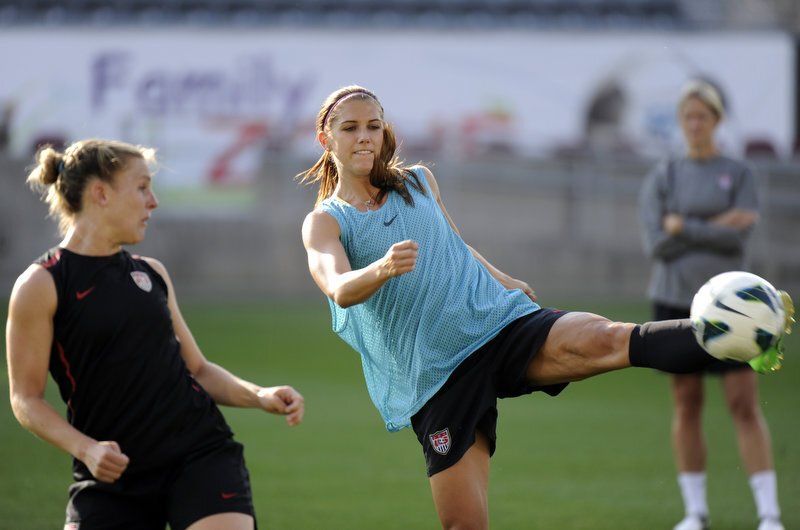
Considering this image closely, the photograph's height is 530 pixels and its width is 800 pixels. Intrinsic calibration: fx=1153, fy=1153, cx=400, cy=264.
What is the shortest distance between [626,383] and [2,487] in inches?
280

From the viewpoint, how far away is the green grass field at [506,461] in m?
6.72

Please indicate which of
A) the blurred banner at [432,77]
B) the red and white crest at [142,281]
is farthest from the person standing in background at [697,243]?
the blurred banner at [432,77]

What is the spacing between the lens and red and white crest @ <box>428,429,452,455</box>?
4.59m

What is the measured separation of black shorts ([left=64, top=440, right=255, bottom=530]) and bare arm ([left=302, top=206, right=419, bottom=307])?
2.49ft

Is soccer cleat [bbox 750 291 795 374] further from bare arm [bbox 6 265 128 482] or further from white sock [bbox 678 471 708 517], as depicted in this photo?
white sock [bbox 678 471 708 517]

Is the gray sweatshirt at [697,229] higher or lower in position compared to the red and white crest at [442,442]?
higher

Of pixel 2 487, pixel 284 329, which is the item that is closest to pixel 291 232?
pixel 284 329

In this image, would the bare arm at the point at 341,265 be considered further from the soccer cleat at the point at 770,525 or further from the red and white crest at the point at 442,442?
the soccer cleat at the point at 770,525

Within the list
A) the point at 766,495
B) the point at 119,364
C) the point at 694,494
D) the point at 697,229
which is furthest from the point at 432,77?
the point at 119,364

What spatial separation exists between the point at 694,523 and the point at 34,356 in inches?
157

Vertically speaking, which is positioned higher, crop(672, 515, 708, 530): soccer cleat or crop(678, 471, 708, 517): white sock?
crop(678, 471, 708, 517): white sock

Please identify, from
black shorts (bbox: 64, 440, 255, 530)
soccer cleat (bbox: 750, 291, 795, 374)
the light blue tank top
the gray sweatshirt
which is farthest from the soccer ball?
the gray sweatshirt

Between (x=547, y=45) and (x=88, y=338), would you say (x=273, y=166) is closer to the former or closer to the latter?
(x=547, y=45)

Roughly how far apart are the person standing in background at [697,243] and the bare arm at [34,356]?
12.4ft
